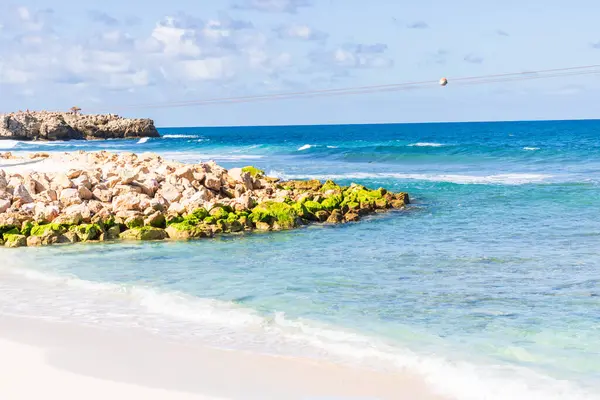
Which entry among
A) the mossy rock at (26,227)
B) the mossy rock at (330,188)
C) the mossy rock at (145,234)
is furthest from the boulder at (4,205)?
the mossy rock at (330,188)

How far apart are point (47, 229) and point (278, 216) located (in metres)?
5.55

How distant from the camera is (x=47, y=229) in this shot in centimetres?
1695

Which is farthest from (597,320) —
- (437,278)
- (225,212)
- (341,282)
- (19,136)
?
(19,136)

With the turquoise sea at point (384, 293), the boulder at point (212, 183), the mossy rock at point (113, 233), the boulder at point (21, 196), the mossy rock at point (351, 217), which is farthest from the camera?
the boulder at point (212, 183)

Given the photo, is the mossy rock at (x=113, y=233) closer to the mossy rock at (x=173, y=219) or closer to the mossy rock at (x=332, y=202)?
the mossy rock at (x=173, y=219)

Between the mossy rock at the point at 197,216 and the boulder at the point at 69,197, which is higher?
the boulder at the point at 69,197

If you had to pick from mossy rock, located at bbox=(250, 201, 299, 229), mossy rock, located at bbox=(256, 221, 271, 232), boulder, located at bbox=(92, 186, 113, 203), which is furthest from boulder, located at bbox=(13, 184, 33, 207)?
mossy rock, located at bbox=(256, 221, 271, 232)

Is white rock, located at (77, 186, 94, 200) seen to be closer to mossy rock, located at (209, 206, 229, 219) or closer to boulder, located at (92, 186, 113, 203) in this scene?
boulder, located at (92, 186, 113, 203)

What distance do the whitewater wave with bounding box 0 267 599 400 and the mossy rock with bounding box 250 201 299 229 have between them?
6815 mm

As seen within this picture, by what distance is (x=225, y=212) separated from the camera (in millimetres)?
19484

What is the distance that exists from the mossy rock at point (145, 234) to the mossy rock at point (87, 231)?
535 mm

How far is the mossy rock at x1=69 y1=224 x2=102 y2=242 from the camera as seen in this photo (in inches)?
670

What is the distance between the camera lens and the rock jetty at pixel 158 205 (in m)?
17.3

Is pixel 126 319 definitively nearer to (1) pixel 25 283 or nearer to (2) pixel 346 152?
(1) pixel 25 283
